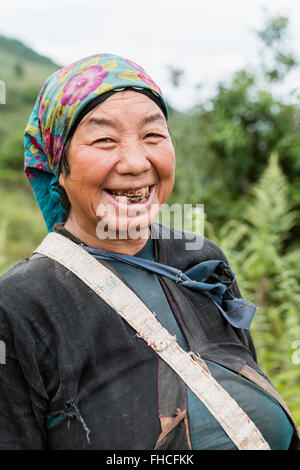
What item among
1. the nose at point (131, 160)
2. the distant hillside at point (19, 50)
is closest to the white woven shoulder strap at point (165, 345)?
the nose at point (131, 160)

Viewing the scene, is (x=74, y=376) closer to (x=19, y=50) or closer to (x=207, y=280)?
(x=207, y=280)

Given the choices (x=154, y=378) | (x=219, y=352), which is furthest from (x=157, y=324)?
(x=219, y=352)

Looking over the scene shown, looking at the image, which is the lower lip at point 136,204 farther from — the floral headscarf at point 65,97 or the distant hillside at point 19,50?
the distant hillside at point 19,50

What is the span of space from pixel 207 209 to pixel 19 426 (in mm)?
6686

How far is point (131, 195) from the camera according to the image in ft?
4.87

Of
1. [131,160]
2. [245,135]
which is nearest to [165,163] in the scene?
[131,160]

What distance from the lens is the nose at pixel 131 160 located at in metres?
1.41

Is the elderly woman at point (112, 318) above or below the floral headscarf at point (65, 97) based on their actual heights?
below

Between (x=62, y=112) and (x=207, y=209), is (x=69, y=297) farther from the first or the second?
(x=207, y=209)

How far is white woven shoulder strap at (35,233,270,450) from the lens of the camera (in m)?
1.39

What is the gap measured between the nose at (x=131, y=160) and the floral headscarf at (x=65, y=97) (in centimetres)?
18

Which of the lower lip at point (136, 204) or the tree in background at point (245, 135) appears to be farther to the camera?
the tree in background at point (245, 135)

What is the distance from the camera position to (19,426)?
1.27 m

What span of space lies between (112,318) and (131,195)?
39 cm
